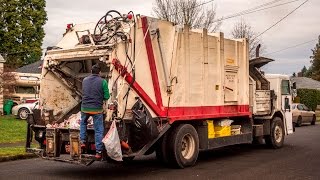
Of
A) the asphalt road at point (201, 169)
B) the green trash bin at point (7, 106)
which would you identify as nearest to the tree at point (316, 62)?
the green trash bin at point (7, 106)

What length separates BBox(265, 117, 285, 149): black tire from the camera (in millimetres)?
15195

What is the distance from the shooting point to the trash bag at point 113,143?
9.41 metres

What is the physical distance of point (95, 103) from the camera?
32.1 ft

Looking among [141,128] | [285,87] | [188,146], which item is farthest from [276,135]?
[141,128]

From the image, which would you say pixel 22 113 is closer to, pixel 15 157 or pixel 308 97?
pixel 15 157

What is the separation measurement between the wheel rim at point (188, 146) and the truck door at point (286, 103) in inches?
212

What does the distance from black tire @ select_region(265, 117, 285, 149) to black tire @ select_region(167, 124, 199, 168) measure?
438cm

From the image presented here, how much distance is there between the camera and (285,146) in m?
16.1

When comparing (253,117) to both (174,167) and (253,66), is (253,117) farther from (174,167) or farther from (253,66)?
(174,167)

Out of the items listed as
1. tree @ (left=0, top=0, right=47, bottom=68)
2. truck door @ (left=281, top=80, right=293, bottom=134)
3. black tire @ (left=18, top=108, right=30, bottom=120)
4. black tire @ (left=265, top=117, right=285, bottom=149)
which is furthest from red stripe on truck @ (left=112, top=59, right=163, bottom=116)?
tree @ (left=0, top=0, right=47, bottom=68)

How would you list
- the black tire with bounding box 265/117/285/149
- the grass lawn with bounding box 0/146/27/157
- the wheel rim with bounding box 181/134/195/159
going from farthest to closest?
the black tire with bounding box 265/117/285/149 → the grass lawn with bounding box 0/146/27/157 → the wheel rim with bounding box 181/134/195/159

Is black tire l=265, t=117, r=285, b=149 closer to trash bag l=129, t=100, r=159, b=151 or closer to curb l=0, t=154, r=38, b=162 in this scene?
trash bag l=129, t=100, r=159, b=151

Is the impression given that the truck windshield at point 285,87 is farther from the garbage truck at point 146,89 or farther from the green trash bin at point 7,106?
the green trash bin at point 7,106

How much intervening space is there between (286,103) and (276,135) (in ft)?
4.20
